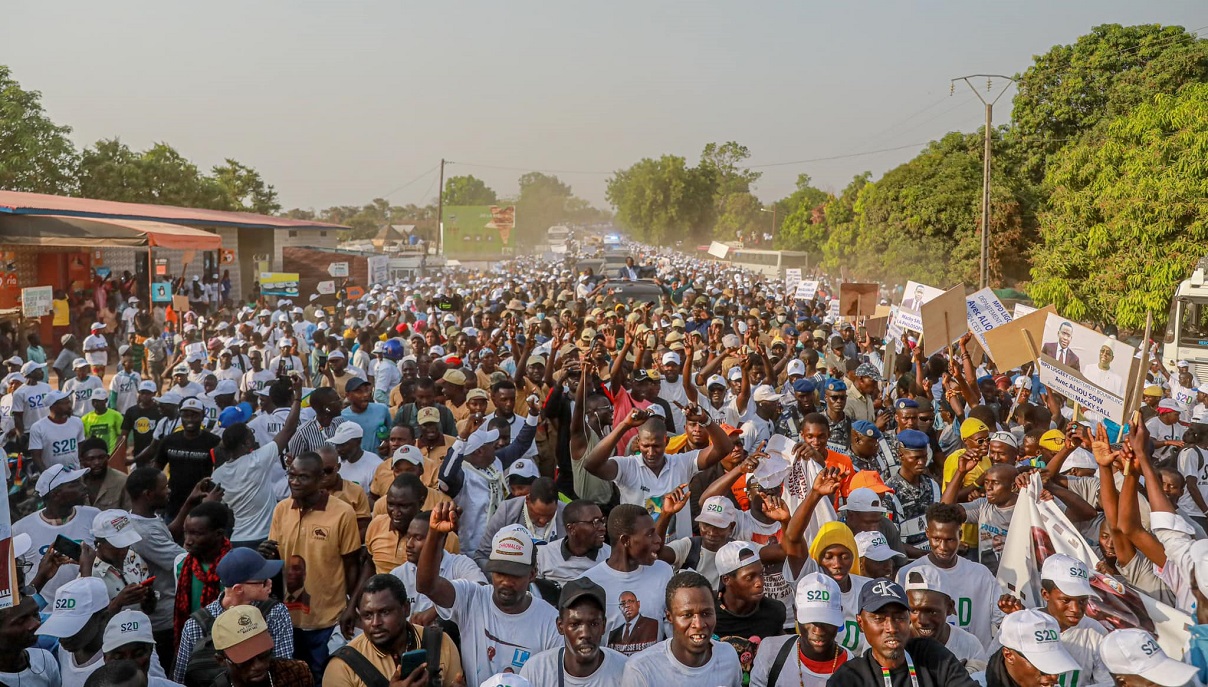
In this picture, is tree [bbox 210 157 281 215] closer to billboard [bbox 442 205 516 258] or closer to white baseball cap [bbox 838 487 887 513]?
billboard [bbox 442 205 516 258]

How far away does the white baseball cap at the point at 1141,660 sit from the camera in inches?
143

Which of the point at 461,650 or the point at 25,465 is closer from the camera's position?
the point at 461,650

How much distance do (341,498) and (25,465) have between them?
455 cm

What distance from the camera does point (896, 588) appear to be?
3.91m

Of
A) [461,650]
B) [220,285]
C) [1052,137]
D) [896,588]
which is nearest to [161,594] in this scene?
[461,650]

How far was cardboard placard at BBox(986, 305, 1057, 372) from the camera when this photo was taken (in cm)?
924

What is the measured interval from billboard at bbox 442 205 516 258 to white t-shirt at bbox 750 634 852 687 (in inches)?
2473

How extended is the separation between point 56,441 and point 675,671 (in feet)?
20.8

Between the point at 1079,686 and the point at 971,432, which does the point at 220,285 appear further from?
the point at 1079,686

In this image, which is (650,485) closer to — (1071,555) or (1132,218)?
(1071,555)

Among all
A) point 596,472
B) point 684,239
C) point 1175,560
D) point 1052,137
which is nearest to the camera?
point 1175,560

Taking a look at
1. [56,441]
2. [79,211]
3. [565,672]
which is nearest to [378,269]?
[79,211]

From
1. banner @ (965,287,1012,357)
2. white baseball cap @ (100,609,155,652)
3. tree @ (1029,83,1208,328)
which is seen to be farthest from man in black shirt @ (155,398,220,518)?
tree @ (1029,83,1208,328)

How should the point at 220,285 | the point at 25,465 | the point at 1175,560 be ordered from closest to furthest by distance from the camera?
1. the point at 1175,560
2. the point at 25,465
3. the point at 220,285
